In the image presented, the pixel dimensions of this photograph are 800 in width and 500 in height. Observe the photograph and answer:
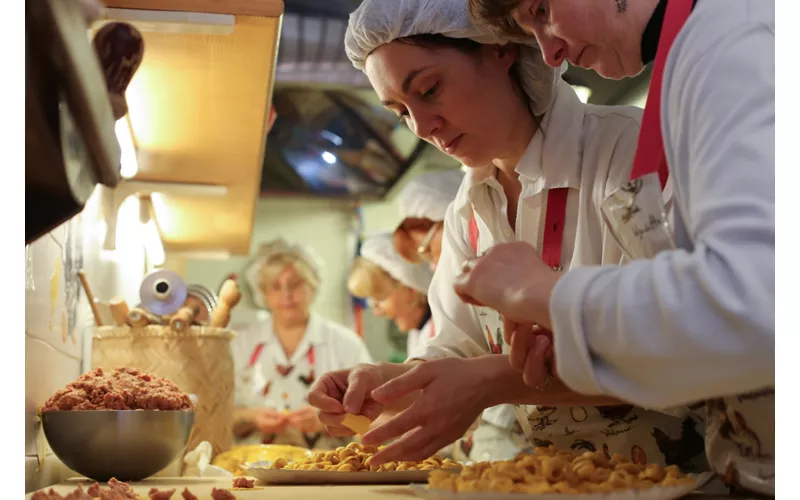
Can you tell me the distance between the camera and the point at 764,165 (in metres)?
0.71

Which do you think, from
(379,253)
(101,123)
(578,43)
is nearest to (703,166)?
(578,43)

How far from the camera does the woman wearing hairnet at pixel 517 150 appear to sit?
135cm

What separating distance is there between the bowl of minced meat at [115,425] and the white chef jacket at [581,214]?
1.63 feet

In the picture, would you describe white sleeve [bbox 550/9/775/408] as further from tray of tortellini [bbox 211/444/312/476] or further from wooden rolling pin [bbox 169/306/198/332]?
wooden rolling pin [bbox 169/306/198/332]

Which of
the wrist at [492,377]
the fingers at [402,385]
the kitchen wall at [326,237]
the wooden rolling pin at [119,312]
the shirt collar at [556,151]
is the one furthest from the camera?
the kitchen wall at [326,237]

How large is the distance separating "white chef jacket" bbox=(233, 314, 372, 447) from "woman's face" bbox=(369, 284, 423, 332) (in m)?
0.52

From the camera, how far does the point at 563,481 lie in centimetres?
90

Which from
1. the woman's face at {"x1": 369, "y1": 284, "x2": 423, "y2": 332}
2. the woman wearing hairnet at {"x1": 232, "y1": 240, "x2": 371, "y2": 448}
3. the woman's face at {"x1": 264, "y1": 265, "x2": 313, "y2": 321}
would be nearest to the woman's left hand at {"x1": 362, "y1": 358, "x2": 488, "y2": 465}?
the woman's face at {"x1": 369, "y1": 284, "x2": 423, "y2": 332}

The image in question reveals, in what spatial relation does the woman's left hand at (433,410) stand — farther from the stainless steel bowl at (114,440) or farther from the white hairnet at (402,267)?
the white hairnet at (402,267)

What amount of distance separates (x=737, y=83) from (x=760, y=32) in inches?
2.8

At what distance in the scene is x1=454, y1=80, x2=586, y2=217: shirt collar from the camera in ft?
4.61

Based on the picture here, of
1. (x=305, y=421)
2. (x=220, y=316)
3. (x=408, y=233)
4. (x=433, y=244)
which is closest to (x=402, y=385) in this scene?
(x=220, y=316)

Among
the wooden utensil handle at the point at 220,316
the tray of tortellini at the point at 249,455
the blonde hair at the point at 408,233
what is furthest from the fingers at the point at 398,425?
the blonde hair at the point at 408,233

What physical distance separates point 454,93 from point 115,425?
0.78 metres
